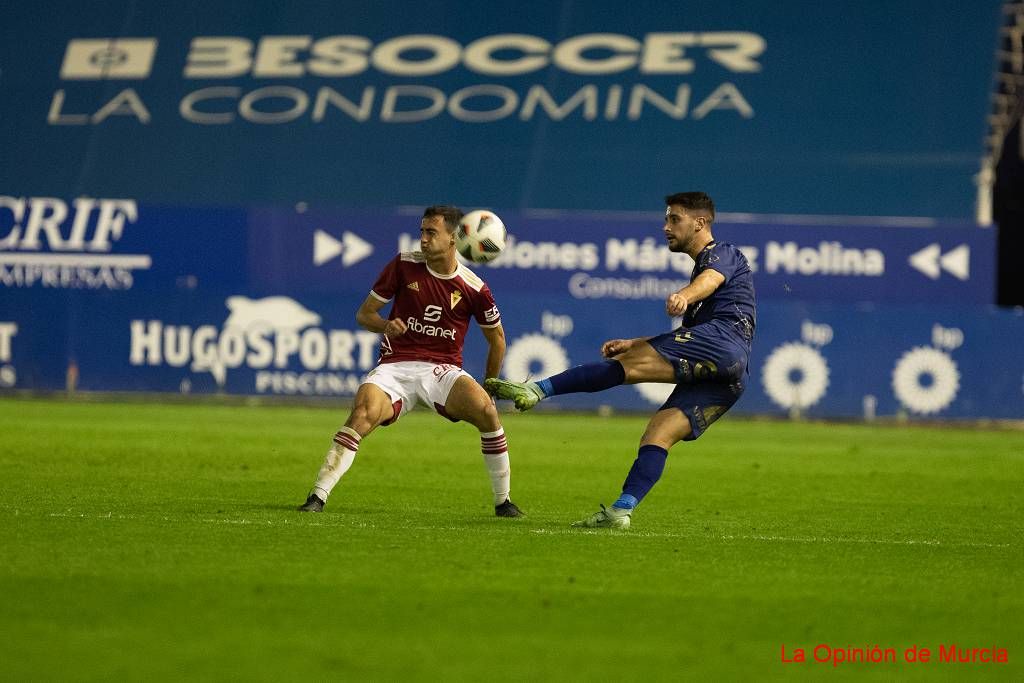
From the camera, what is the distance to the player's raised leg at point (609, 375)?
32.7 feet

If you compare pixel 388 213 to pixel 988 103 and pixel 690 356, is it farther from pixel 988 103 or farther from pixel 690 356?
pixel 690 356

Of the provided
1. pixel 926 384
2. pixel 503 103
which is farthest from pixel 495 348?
pixel 503 103

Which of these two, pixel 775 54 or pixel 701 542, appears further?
pixel 775 54

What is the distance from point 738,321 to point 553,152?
22.2m

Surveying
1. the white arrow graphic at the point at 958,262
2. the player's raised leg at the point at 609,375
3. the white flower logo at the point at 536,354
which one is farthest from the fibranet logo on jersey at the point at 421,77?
the player's raised leg at the point at 609,375

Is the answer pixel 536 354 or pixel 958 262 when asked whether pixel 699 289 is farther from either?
pixel 958 262

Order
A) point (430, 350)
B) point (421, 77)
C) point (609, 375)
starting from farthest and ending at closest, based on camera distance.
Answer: point (421, 77), point (430, 350), point (609, 375)

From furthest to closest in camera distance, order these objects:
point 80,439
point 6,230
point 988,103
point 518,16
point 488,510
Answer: point 518,16, point 988,103, point 6,230, point 80,439, point 488,510

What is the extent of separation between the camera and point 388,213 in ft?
91.8

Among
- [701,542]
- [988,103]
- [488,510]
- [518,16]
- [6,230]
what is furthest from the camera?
[518,16]

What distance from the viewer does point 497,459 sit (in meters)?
11.1

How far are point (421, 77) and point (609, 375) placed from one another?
2473cm

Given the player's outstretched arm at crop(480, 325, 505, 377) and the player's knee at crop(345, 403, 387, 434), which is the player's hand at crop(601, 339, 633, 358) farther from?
the player's knee at crop(345, 403, 387, 434)

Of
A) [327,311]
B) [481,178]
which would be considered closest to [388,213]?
[327,311]
